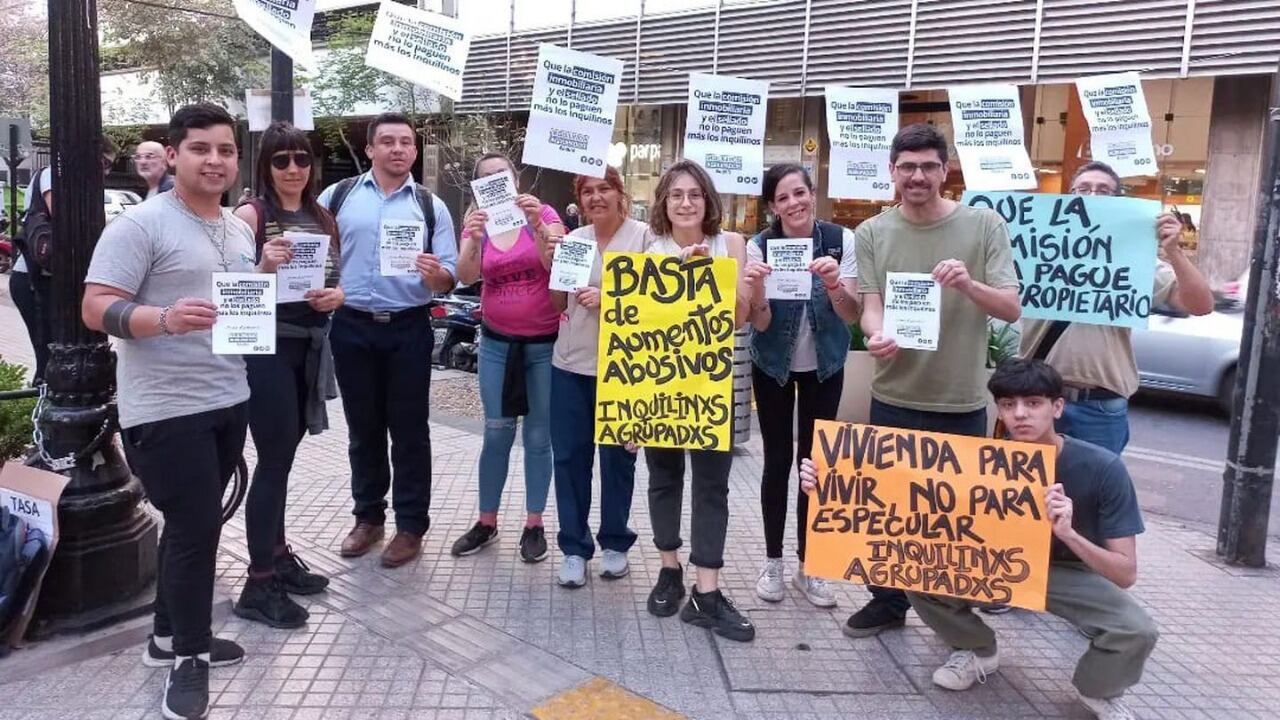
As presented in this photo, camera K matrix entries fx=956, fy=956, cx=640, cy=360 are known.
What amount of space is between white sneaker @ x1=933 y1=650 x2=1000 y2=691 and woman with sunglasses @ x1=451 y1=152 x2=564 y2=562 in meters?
2.05

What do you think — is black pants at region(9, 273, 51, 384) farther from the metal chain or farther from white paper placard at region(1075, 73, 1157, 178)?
white paper placard at region(1075, 73, 1157, 178)

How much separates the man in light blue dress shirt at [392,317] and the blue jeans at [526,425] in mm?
293

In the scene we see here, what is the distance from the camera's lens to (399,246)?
13.7 ft

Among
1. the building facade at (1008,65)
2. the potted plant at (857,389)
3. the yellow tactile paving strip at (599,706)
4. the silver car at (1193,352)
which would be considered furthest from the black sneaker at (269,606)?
the building facade at (1008,65)

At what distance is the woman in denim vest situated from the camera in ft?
13.6

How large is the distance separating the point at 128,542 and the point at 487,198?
210 centimetres

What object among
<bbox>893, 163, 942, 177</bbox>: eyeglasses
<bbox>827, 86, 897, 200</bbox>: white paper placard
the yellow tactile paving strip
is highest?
<bbox>827, 86, 897, 200</bbox>: white paper placard

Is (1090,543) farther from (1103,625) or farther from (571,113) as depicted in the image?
(571,113)

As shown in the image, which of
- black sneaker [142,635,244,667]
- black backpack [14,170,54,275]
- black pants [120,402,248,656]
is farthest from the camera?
black backpack [14,170,54,275]

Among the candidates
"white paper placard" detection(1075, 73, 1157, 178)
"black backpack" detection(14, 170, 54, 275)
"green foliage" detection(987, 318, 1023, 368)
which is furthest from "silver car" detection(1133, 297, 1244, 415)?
"black backpack" detection(14, 170, 54, 275)

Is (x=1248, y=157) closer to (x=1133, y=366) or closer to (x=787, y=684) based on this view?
(x=1133, y=366)

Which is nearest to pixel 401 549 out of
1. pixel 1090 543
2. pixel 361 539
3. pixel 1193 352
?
pixel 361 539

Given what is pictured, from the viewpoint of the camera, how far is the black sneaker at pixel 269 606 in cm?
398

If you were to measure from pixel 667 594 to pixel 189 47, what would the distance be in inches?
784
